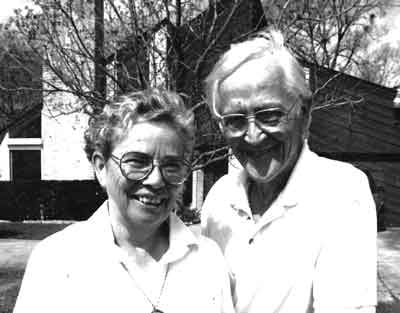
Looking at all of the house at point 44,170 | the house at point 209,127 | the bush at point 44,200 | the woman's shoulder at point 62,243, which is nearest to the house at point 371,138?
the house at point 209,127

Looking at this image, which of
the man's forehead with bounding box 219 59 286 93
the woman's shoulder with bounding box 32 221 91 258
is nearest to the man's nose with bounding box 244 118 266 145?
the man's forehead with bounding box 219 59 286 93

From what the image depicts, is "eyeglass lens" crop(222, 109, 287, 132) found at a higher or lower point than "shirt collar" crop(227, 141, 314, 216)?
higher

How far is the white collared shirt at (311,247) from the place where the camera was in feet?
5.21

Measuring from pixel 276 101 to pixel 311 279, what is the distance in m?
0.62

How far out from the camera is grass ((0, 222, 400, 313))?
613 centimetres

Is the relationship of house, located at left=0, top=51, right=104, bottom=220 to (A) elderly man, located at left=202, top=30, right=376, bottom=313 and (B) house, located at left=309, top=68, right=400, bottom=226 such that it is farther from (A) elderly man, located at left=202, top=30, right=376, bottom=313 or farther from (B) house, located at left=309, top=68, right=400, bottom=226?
(A) elderly man, located at left=202, top=30, right=376, bottom=313

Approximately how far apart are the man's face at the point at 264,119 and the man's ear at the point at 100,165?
0.47 metres

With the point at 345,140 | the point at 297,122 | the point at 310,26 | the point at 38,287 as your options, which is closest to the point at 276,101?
the point at 297,122

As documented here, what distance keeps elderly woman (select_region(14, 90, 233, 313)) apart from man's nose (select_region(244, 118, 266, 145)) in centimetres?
22

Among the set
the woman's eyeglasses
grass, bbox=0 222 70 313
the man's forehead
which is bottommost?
grass, bbox=0 222 70 313

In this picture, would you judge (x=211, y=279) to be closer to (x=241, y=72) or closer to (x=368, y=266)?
(x=368, y=266)

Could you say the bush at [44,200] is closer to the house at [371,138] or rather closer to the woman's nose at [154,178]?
the house at [371,138]

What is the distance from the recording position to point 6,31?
8.38 meters

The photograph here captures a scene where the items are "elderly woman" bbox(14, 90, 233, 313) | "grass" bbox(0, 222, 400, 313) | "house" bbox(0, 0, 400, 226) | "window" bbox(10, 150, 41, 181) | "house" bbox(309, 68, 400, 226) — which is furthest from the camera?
"window" bbox(10, 150, 41, 181)
